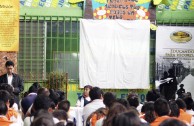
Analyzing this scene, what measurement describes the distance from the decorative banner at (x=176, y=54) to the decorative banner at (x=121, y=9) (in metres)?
0.75

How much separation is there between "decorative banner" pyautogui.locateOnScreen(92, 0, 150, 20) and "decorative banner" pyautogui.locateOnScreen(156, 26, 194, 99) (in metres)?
0.75

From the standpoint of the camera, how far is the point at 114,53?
15.2 m

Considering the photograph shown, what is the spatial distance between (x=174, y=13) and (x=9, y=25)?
4975 millimetres

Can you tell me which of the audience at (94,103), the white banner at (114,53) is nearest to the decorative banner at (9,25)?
the white banner at (114,53)

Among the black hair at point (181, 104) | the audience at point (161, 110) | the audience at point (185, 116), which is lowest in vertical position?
the audience at point (185, 116)

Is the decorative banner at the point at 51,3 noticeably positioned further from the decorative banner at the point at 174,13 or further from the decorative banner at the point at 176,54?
the decorative banner at the point at 176,54

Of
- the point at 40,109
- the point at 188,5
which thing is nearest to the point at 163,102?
the point at 40,109

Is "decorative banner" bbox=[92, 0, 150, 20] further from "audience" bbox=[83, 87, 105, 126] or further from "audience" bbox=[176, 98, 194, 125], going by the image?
"audience" bbox=[176, 98, 194, 125]

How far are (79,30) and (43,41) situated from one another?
3.65 feet

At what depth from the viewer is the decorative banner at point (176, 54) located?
1551 centimetres

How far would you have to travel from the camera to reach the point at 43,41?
50.3ft

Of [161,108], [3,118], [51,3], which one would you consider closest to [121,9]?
[51,3]

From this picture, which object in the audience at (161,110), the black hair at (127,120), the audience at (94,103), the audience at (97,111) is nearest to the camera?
the black hair at (127,120)

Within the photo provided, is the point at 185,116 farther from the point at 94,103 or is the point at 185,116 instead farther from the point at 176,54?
the point at 176,54
